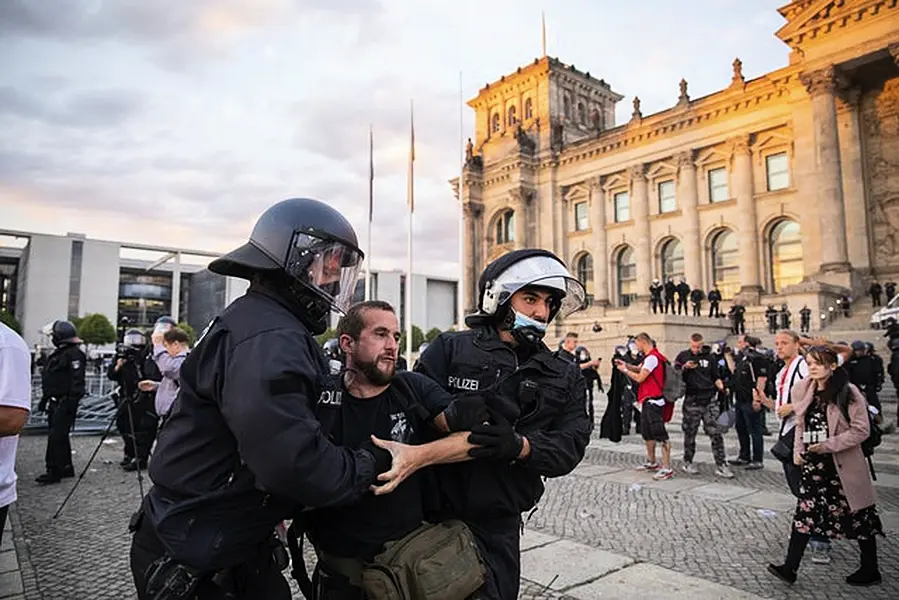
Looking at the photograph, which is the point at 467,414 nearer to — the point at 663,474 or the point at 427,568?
the point at 427,568

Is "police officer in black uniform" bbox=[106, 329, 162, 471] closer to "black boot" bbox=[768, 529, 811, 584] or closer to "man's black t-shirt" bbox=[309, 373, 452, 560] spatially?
"man's black t-shirt" bbox=[309, 373, 452, 560]

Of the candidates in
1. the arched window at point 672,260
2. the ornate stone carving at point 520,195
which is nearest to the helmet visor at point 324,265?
the arched window at point 672,260

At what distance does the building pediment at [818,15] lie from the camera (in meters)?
24.3

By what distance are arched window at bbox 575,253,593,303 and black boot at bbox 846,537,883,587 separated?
Answer: 36978 millimetres

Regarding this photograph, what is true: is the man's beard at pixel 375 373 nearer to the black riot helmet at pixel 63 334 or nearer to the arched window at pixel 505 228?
the black riot helmet at pixel 63 334

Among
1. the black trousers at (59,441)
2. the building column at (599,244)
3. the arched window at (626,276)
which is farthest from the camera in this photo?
the building column at (599,244)

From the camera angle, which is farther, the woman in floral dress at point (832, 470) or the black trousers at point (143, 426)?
the black trousers at point (143, 426)

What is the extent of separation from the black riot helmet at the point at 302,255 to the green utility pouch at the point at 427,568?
0.77 m

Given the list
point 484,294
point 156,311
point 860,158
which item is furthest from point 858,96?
point 156,311

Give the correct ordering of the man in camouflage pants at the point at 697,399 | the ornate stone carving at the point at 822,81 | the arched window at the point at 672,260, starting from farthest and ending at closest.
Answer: the arched window at the point at 672,260
the ornate stone carving at the point at 822,81
the man in camouflage pants at the point at 697,399

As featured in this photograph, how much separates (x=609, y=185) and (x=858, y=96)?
14.8 m

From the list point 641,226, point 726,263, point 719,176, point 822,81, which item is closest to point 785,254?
point 726,263

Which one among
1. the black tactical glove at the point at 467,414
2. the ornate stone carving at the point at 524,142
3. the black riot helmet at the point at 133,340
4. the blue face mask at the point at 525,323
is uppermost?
the ornate stone carving at the point at 524,142

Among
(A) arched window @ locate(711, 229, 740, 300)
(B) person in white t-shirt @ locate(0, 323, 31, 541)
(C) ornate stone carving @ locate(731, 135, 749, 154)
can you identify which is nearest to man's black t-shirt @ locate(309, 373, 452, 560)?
(B) person in white t-shirt @ locate(0, 323, 31, 541)
